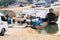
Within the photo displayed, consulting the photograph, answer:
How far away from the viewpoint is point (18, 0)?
262ft

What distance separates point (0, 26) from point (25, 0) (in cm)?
6324

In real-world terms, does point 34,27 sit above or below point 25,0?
above

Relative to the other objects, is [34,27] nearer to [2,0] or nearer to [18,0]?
[2,0]

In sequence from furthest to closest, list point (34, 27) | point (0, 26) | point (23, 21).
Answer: point (23, 21)
point (34, 27)
point (0, 26)

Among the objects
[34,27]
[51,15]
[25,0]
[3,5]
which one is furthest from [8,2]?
[34,27]

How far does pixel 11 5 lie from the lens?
71375mm

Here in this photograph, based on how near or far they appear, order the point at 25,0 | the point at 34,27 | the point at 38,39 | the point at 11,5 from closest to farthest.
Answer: the point at 38,39 < the point at 34,27 < the point at 11,5 < the point at 25,0

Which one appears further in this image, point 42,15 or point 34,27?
point 42,15

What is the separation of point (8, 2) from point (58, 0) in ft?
55.0

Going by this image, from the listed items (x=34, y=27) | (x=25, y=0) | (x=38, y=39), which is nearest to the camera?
(x=38, y=39)

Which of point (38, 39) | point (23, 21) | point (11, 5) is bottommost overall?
point (11, 5)

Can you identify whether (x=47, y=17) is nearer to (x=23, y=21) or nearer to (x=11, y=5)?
(x=23, y=21)

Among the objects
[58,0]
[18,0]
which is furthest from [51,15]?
[18,0]

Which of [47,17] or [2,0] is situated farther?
[2,0]
